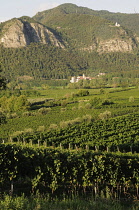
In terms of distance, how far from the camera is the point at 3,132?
55.8 m

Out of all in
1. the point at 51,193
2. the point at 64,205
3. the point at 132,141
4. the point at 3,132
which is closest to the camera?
the point at 64,205

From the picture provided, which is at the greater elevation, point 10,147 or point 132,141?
point 10,147

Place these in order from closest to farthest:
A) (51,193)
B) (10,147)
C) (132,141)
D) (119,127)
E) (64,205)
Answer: (64,205), (51,193), (10,147), (132,141), (119,127)

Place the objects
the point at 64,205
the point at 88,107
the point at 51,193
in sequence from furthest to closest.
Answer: the point at 88,107 < the point at 51,193 < the point at 64,205

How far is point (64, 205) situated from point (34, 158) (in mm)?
6548

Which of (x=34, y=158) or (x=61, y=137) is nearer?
(x=34, y=158)

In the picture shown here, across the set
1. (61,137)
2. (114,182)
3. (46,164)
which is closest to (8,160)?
(46,164)

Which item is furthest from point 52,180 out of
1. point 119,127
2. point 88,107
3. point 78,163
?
point 88,107

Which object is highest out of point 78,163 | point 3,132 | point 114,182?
point 78,163

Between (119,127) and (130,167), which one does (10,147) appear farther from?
(119,127)

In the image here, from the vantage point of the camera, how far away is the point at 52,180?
20.3 meters

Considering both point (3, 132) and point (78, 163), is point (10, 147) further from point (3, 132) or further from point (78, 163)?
point (3, 132)

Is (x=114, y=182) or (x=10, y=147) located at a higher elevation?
(x=10, y=147)

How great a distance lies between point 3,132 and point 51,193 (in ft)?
124
